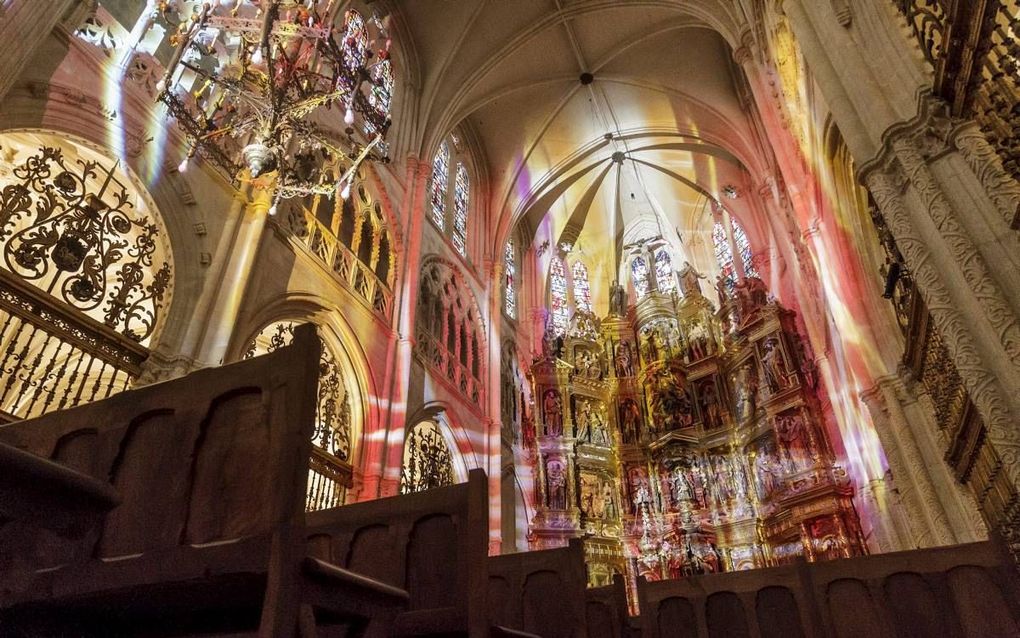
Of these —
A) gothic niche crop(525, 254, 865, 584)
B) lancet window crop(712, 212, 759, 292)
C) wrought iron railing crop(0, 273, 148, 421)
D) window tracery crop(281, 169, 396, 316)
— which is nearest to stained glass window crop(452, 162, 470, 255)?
window tracery crop(281, 169, 396, 316)

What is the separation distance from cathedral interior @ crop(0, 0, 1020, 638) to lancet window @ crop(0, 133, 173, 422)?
46 millimetres

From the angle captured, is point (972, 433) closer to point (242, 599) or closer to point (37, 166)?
point (242, 599)

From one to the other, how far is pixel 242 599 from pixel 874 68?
19.0 ft

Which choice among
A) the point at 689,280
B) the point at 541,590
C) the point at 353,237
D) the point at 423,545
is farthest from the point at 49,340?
the point at 689,280

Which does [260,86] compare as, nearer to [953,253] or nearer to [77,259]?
[77,259]

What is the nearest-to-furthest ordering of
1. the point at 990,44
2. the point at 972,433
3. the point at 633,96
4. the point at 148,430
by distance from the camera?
the point at 148,430 → the point at 990,44 → the point at 972,433 → the point at 633,96

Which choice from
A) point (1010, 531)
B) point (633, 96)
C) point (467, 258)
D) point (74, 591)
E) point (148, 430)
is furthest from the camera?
point (633, 96)

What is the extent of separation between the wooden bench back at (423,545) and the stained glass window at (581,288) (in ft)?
62.9

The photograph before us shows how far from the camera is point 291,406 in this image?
5.78 feet

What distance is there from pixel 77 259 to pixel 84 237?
0.27m

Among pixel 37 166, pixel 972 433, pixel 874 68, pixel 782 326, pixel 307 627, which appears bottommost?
pixel 307 627

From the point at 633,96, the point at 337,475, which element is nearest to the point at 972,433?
the point at 337,475

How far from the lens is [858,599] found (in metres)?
4.16

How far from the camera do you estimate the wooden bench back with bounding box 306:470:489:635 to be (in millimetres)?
2434
